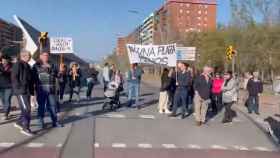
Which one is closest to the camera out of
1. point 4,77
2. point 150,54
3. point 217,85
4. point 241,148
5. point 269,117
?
point 241,148

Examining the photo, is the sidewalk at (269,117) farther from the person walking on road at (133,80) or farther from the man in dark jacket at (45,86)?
the man in dark jacket at (45,86)

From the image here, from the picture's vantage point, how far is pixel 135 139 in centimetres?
1101

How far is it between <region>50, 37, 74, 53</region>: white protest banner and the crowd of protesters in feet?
20.6

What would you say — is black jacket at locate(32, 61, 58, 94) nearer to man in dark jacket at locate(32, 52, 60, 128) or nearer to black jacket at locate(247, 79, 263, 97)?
man in dark jacket at locate(32, 52, 60, 128)

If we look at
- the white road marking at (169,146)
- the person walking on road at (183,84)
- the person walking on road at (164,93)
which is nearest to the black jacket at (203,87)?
the person walking on road at (183,84)

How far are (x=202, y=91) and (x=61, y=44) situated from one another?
9.89m

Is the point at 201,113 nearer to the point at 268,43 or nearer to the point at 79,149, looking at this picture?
the point at 79,149

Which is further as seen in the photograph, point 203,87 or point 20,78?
point 203,87

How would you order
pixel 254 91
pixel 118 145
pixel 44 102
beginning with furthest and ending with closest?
pixel 254 91 → pixel 44 102 → pixel 118 145

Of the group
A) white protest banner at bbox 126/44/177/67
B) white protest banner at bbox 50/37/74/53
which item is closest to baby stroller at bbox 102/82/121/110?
white protest banner at bbox 126/44/177/67

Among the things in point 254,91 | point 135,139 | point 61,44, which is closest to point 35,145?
point 135,139

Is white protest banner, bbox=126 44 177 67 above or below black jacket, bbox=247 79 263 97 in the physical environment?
above

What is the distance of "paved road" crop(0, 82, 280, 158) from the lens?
9.41 m

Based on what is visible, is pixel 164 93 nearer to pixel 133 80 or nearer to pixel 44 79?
pixel 133 80
